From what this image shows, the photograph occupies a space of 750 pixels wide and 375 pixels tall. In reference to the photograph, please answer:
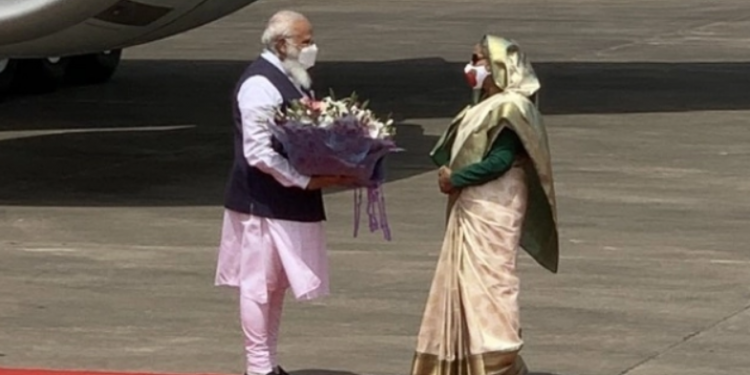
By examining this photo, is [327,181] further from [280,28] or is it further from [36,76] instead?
[36,76]

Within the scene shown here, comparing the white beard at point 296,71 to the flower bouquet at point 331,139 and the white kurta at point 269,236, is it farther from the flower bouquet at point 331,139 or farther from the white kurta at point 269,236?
the flower bouquet at point 331,139

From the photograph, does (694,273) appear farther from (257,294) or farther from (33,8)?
(33,8)

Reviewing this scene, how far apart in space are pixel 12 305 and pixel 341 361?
240 centimetres

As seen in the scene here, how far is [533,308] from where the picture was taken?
427 inches

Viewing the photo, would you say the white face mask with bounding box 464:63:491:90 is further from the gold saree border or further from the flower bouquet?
the gold saree border

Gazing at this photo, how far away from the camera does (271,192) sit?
28.8ft

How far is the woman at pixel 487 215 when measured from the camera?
838cm

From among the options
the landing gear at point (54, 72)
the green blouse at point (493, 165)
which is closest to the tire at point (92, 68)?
the landing gear at point (54, 72)

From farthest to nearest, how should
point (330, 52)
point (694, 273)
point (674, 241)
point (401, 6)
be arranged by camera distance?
point (401, 6)
point (330, 52)
point (674, 241)
point (694, 273)

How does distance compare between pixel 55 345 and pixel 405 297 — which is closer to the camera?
pixel 55 345

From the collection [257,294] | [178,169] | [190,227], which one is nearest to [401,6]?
[178,169]

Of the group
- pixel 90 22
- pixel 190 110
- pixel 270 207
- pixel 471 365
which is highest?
pixel 270 207

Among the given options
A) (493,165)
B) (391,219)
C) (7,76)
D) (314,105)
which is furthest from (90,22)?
(493,165)

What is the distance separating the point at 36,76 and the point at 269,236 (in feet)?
45.1
